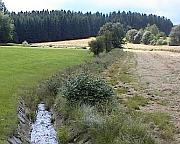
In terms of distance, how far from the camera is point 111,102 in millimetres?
22047

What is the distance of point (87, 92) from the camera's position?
22.9m

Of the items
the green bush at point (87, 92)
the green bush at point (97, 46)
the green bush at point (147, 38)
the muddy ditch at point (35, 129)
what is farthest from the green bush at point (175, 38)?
the green bush at point (87, 92)

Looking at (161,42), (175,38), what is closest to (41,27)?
(161,42)

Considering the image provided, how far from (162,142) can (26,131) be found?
7175 mm

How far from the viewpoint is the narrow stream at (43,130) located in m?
19.3

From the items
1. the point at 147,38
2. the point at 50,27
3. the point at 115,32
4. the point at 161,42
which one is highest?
the point at 115,32

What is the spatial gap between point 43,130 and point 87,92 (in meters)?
3.19

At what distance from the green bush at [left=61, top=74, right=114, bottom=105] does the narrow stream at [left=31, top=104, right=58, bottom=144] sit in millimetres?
1778

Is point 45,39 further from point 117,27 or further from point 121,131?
point 121,131

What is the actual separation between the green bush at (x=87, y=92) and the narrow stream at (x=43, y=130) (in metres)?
1.78

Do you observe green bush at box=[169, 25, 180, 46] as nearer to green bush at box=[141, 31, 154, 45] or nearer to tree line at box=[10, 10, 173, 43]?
green bush at box=[141, 31, 154, 45]

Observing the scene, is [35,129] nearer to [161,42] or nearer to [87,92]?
[87,92]

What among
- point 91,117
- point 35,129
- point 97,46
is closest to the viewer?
point 91,117

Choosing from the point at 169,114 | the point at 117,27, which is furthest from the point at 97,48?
the point at 169,114
